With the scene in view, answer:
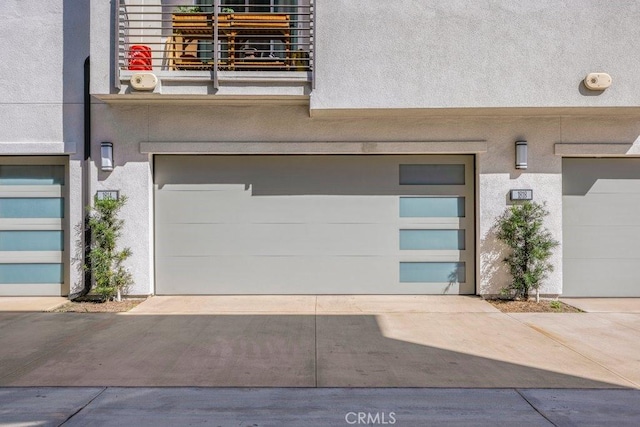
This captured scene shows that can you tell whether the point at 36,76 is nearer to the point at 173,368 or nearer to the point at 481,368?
the point at 173,368

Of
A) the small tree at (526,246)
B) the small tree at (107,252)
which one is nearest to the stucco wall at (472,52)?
the small tree at (526,246)

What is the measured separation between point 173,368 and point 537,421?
3.12 metres

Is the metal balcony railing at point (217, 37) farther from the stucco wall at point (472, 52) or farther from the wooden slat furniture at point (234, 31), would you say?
the stucco wall at point (472, 52)

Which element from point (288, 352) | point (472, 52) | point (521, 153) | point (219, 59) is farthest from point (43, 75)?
point (521, 153)

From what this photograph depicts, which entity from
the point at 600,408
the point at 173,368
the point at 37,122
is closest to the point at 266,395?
the point at 173,368

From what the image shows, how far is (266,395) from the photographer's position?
3748 millimetres

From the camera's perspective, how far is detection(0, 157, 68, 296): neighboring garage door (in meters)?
7.47

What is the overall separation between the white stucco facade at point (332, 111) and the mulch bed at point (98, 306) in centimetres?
31

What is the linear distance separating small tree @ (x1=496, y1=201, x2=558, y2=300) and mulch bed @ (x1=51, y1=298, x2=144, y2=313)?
5.72 metres

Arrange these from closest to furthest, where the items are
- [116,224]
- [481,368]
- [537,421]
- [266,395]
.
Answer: [537,421] → [266,395] → [481,368] → [116,224]

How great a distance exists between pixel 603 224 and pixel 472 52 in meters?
3.53

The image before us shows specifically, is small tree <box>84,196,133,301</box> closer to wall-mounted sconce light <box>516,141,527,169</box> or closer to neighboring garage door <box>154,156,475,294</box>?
neighboring garage door <box>154,156,475,294</box>

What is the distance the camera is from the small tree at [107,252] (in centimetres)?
690

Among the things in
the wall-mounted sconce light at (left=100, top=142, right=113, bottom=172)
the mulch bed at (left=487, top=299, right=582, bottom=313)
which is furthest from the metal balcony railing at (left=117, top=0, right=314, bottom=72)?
the mulch bed at (left=487, top=299, right=582, bottom=313)
